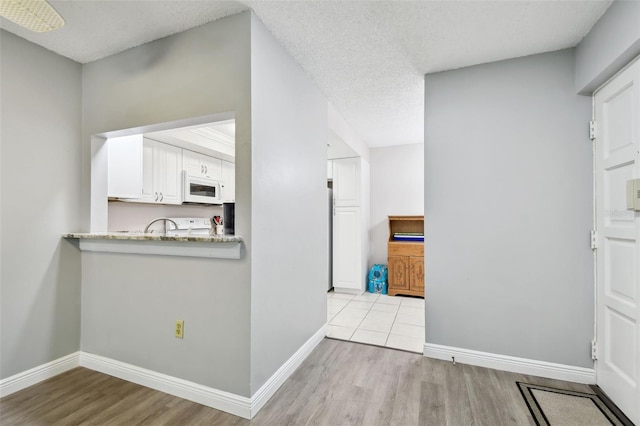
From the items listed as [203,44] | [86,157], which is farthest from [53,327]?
[203,44]

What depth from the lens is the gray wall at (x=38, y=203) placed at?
76.4 inches

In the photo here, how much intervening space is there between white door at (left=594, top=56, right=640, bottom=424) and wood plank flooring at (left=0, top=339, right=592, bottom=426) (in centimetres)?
34

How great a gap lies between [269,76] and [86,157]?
170 cm

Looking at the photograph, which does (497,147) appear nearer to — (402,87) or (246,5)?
(402,87)

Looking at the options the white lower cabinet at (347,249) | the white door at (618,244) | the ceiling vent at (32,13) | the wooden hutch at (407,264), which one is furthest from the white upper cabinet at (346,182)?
the ceiling vent at (32,13)

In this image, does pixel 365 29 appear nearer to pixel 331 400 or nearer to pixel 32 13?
pixel 32 13

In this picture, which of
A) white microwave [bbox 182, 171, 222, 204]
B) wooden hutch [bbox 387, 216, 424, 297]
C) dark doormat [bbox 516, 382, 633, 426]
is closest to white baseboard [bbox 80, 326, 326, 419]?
dark doormat [bbox 516, 382, 633, 426]

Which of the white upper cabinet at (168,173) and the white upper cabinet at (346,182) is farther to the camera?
the white upper cabinet at (346,182)

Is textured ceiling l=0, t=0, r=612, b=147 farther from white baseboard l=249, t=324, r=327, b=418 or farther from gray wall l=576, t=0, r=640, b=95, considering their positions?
white baseboard l=249, t=324, r=327, b=418

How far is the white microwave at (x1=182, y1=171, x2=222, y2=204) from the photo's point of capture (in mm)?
3703

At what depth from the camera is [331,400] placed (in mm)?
1850

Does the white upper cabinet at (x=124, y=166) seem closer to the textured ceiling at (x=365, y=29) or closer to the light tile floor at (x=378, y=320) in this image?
the textured ceiling at (x=365, y=29)

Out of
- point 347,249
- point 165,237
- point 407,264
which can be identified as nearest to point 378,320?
point 407,264

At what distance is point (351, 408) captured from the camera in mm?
1772
